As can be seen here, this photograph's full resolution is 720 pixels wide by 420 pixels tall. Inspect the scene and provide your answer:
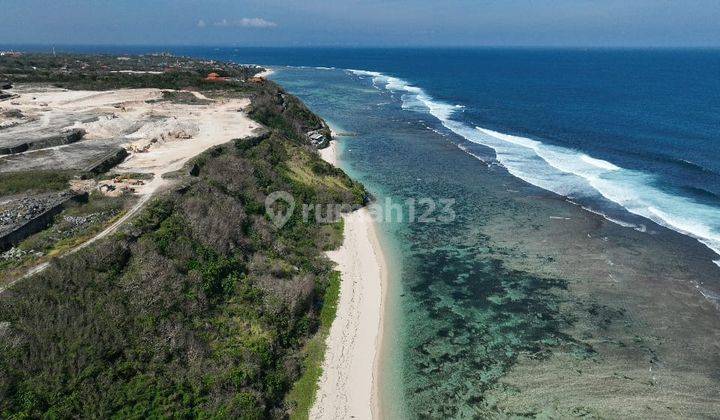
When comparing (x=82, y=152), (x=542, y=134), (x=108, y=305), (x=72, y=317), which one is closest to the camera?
(x=72, y=317)

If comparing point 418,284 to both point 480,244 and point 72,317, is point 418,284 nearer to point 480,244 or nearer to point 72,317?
point 480,244

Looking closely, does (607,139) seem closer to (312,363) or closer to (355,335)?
(355,335)

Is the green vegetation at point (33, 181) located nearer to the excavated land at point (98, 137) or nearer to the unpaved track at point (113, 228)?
the excavated land at point (98, 137)

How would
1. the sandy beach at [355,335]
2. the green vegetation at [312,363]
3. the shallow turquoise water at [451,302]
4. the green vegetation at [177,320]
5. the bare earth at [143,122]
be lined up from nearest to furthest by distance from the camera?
the green vegetation at [177,320], the green vegetation at [312,363], the sandy beach at [355,335], the shallow turquoise water at [451,302], the bare earth at [143,122]

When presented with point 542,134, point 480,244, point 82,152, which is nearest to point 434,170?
point 480,244

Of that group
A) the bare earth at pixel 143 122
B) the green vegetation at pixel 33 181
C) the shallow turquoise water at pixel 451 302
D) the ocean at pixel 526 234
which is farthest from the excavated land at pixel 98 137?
the shallow turquoise water at pixel 451 302

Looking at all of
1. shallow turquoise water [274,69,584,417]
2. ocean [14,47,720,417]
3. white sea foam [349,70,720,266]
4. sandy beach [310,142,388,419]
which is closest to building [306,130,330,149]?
ocean [14,47,720,417]

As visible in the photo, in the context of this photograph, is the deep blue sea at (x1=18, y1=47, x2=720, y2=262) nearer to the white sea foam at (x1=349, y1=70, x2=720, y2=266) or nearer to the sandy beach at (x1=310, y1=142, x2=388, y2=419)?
the white sea foam at (x1=349, y1=70, x2=720, y2=266)

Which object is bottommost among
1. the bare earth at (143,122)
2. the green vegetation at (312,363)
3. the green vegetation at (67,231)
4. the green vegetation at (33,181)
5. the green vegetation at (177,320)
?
the green vegetation at (312,363)
